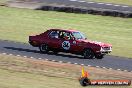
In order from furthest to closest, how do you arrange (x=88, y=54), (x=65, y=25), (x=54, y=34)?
(x=65, y=25) < (x=54, y=34) < (x=88, y=54)

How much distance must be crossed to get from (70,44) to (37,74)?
5.56 metres

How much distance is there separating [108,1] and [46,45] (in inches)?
800

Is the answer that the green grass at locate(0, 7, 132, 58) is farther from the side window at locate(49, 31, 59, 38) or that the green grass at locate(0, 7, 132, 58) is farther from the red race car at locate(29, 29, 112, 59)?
the side window at locate(49, 31, 59, 38)

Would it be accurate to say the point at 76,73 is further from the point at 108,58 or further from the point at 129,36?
the point at 129,36

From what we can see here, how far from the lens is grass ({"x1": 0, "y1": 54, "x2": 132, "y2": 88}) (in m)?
17.6

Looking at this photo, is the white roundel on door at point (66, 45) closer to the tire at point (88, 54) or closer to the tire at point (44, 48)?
the tire at point (88, 54)

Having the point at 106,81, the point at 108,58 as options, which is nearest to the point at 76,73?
the point at 106,81

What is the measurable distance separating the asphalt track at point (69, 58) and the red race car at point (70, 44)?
338 mm

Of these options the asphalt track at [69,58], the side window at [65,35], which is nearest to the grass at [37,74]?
the asphalt track at [69,58]

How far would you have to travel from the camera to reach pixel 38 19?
1431 inches

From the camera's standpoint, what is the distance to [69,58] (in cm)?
2384

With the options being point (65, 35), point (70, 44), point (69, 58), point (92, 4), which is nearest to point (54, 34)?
point (65, 35)

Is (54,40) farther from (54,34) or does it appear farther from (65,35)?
(65,35)

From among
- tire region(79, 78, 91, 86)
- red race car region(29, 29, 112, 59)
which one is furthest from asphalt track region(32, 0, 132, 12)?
tire region(79, 78, 91, 86)
